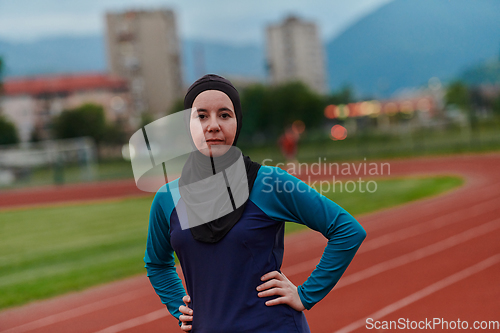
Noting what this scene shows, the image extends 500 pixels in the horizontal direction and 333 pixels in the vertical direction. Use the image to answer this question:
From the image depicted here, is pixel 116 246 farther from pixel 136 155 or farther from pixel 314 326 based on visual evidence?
pixel 136 155

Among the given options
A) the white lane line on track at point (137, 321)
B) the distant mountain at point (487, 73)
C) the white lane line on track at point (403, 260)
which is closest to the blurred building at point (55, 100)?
the distant mountain at point (487, 73)

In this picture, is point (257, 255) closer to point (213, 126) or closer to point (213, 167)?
point (213, 167)

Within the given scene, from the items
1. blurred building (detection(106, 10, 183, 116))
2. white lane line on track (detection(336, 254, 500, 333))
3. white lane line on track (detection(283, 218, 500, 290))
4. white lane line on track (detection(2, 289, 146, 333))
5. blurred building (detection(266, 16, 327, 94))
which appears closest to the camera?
→ white lane line on track (detection(336, 254, 500, 333))

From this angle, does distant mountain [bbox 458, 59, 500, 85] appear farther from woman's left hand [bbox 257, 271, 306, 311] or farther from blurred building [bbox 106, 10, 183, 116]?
woman's left hand [bbox 257, 271, 306, 311]

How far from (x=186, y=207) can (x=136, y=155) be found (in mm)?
282

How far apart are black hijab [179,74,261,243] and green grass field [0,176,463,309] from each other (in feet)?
19.1

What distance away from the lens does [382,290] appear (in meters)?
5.67

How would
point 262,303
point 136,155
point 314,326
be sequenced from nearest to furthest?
point 262,303, point 136,155, point 314,326

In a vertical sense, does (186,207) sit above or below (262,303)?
above

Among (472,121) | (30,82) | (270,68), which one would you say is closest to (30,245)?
(472,121)

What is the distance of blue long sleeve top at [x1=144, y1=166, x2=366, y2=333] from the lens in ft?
5.11

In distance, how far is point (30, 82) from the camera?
7944 cm

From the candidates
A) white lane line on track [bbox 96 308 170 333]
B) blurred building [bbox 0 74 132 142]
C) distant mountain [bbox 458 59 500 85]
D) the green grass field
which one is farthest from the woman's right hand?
blurred building [bbox 0 74 132 142]

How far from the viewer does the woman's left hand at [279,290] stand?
1.58 meters
